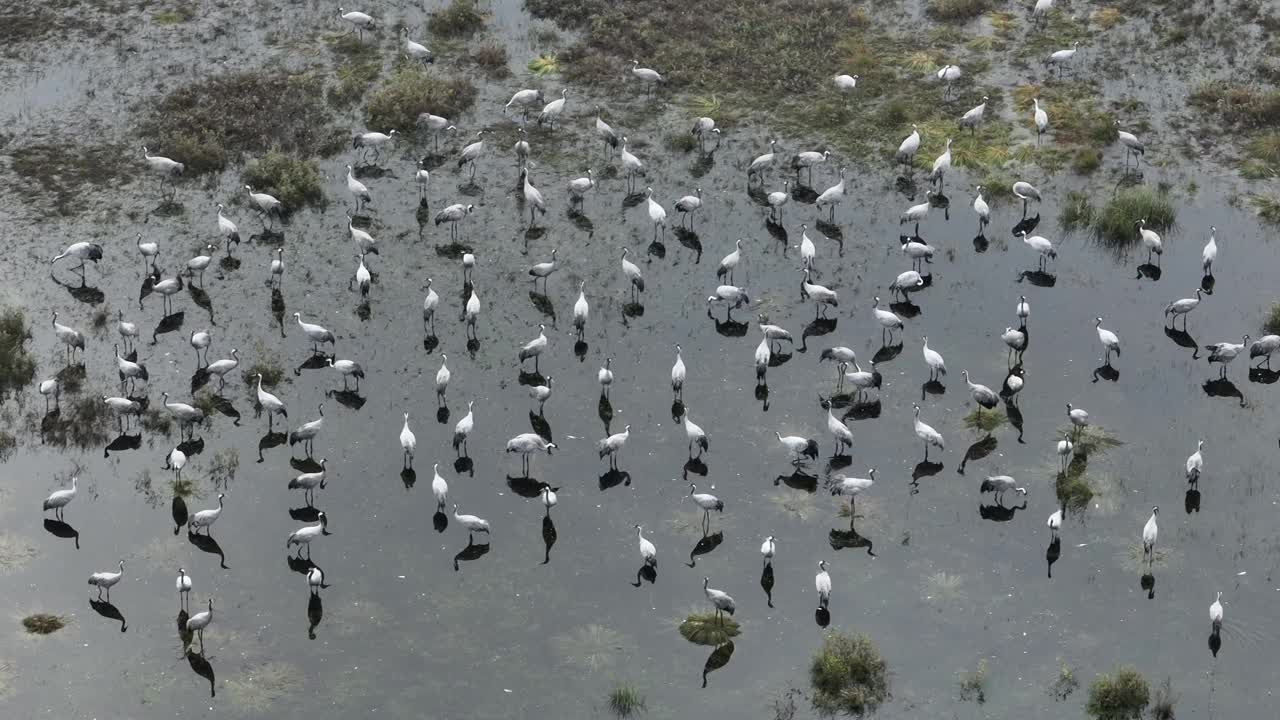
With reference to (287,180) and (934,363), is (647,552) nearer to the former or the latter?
(934,363)

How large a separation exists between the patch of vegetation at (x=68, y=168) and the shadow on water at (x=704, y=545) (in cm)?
2274

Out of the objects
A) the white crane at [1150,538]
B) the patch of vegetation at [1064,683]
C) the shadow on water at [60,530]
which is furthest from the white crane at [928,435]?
the shadow on water at [60,530]

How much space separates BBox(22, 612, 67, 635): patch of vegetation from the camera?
31172mm

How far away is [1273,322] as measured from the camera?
39281 millimetres

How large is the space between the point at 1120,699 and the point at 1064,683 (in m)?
1.14

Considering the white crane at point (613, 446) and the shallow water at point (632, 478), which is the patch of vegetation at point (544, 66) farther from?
the white crane at point (613, 446)

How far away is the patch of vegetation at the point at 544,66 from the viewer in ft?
170

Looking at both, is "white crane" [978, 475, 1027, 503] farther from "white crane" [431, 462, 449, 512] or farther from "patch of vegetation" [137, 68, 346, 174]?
"patch of vegetation" [137, 68, 346, 174]

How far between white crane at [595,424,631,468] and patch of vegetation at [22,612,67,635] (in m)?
12.0

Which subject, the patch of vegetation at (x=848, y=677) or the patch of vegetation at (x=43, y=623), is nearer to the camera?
the patch of vegetation at (x=848, y=677)

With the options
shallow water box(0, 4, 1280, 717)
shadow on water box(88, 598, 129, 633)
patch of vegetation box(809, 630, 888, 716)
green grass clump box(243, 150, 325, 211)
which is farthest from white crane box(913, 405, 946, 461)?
green grass clump box(243, 150, 325, 211)

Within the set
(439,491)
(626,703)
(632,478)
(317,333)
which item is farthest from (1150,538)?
(317,333)

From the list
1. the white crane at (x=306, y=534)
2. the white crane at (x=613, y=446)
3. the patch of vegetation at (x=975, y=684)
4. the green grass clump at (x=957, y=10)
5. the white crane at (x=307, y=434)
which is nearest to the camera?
the patch of vegetation at (x=975, y=684)

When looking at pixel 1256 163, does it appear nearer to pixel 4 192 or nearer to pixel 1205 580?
pixel 1205 580
